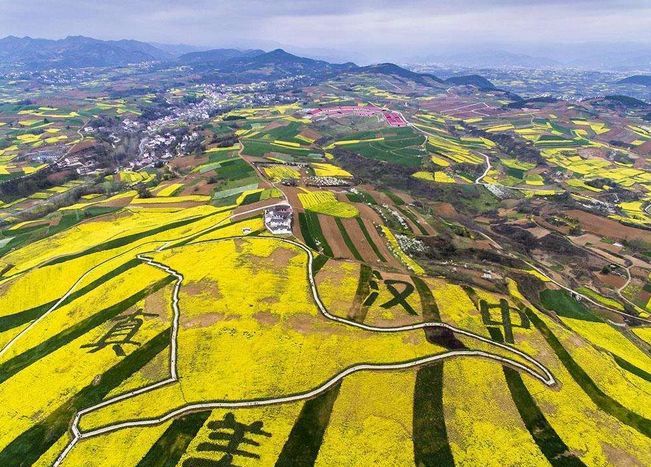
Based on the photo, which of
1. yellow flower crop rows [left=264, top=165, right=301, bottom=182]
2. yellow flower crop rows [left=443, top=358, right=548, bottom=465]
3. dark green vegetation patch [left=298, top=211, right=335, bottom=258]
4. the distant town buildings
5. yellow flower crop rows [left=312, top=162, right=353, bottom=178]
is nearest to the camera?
yellow flower crop rows [left=443, top=358, right=548, bottom=465]

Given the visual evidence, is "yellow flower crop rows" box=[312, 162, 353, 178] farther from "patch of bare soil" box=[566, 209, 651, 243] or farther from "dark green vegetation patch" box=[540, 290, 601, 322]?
"dark green vegetation patch" box=[540, 290, 601, 322]

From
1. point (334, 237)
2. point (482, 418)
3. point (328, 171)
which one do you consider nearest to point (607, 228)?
Answer: point (334, 237)

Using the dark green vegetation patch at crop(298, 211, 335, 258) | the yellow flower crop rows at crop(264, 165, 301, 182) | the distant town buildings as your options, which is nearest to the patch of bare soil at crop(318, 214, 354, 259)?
the dark green vegetation patch at crop(298, 211, 335, 258)

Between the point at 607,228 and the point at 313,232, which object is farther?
the point at 607,228

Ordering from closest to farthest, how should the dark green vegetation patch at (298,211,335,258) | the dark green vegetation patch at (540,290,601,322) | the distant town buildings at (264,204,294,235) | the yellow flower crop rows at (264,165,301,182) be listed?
the dark green vegetation patch at (540,290,601,322) → the dark green vegetation patch at (298,211,335,258) → the distant town buildings at (264,204,294,235) → the yellow flower crop rows at (264,165,301,182)

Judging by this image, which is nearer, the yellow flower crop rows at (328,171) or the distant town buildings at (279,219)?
the distant town buildings at (279,219)

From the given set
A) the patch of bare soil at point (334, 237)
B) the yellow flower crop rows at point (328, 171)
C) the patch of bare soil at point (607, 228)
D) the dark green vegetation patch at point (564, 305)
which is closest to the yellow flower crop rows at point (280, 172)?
the yellow flower crop rows at point (328, 171)

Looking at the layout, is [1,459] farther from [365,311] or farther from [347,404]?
[365,311]

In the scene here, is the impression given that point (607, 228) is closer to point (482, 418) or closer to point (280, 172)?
point (482, 418)

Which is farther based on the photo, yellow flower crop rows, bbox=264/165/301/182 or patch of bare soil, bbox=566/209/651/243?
yellow flower crop rows, bbox=264/165/301/182

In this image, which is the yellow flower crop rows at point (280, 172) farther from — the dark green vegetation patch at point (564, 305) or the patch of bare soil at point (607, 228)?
the patch of bare soil at point (607, 228)

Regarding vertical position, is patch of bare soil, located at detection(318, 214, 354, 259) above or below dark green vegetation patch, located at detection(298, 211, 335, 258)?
below
